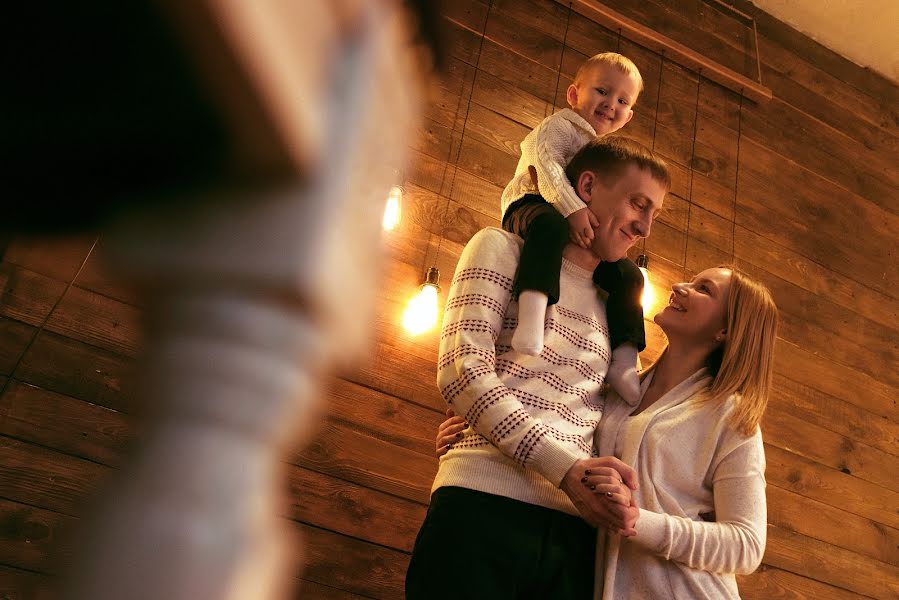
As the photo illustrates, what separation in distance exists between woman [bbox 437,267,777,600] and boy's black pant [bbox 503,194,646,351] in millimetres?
98

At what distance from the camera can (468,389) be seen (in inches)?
54.7

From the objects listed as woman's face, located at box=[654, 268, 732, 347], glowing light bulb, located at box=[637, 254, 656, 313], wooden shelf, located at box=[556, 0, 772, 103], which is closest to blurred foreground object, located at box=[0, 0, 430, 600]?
woman's face, located at box=[654, 268, 732, 347]

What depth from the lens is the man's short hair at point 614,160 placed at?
1.68 meters

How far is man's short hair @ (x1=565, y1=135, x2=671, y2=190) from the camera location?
1677mm

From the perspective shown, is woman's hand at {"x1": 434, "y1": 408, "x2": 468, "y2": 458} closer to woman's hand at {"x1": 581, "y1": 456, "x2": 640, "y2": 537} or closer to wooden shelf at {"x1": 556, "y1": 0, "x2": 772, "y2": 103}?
woman's hand at {"x1": 581, "y1": 456, "x2": 640, "y2": 537}

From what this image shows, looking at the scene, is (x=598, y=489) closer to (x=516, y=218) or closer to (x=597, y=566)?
(x=597, y=566)

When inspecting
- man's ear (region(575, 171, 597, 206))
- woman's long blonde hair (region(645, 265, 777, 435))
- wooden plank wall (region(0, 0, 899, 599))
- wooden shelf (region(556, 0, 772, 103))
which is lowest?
wooden plank wall (region(0, 0, 899, 599))

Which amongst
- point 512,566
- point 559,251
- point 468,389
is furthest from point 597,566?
point 559,251

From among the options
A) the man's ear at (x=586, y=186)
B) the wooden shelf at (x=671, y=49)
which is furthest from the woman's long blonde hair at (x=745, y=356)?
the wooden shelf at (x=671, y=49)

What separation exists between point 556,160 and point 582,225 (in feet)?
0.82

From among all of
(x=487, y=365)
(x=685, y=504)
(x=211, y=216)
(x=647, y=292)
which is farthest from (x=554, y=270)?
(x=211, y=216)

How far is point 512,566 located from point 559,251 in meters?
0.60

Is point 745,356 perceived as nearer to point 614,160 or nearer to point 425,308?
point 614,160

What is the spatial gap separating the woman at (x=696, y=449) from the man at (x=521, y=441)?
5 cm
